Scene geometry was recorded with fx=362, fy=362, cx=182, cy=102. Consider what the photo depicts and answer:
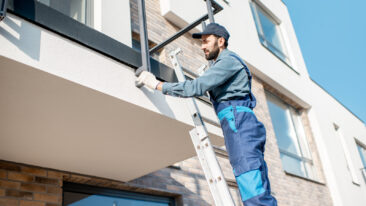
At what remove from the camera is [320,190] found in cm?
906

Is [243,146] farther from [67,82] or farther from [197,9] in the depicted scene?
[197,9]

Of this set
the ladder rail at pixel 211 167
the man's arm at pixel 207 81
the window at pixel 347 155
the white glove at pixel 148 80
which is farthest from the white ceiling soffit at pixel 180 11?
the window at pixel 347 155

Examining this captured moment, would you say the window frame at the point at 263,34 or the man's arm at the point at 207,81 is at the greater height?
the window frame at the point at 263,34

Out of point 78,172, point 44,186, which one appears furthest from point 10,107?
point 78,172

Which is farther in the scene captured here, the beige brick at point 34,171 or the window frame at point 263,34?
the window frame at point 263,34

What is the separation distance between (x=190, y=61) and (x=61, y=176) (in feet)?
11.3

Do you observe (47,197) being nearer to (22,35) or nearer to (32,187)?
(32,187)

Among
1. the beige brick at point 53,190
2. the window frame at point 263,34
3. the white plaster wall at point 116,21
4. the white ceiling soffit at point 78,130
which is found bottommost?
the beige brick at point 53,190

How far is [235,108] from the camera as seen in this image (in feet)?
8.13

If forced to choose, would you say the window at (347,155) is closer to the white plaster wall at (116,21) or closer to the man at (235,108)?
the white plaster wall at (116,21)

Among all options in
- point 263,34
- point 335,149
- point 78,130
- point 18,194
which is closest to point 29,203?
point 18,194

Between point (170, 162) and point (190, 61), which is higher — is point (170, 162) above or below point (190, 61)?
below

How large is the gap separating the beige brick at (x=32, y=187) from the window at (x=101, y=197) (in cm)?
38

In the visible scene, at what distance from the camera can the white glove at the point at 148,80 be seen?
273 cm
